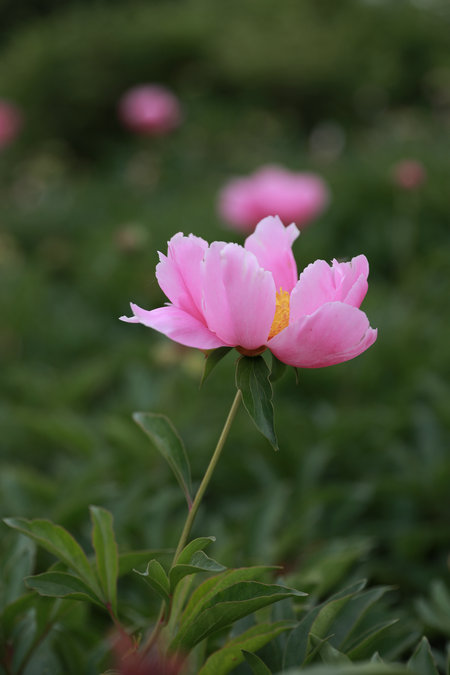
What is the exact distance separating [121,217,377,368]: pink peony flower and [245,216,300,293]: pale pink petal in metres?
0.07

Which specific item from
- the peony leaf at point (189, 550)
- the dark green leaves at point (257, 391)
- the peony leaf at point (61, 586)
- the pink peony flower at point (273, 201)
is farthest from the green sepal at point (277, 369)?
the pink peony flower at point (273, 201)

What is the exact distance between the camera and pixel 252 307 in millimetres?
594

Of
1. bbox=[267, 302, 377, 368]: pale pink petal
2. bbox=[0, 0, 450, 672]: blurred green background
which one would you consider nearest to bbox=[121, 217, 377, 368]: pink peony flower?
bbox=[267, 302, 377, 368]: pale pink petal

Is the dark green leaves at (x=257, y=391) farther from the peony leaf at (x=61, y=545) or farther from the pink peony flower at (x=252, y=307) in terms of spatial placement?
the peony leaf at (x=61, y=545)

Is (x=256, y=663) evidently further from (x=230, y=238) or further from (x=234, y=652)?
(x=230, y=238)

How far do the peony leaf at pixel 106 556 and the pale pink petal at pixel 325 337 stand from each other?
252 mm

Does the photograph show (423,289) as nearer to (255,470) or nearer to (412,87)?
(255,470)

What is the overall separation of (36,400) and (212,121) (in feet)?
13.0

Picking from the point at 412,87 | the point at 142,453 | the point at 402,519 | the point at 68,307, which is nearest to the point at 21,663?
the point at 142,453

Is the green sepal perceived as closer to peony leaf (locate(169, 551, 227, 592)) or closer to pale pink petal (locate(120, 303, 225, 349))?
pale pink petal (locate(120, 303, 225, 349))

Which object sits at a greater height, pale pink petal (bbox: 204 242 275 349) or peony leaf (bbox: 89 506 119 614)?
pale pink petal (bbox: 204 242 275 349)

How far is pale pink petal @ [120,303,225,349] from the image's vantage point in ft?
1.97

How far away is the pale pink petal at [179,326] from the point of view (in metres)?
0.60

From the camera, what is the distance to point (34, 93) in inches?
218
